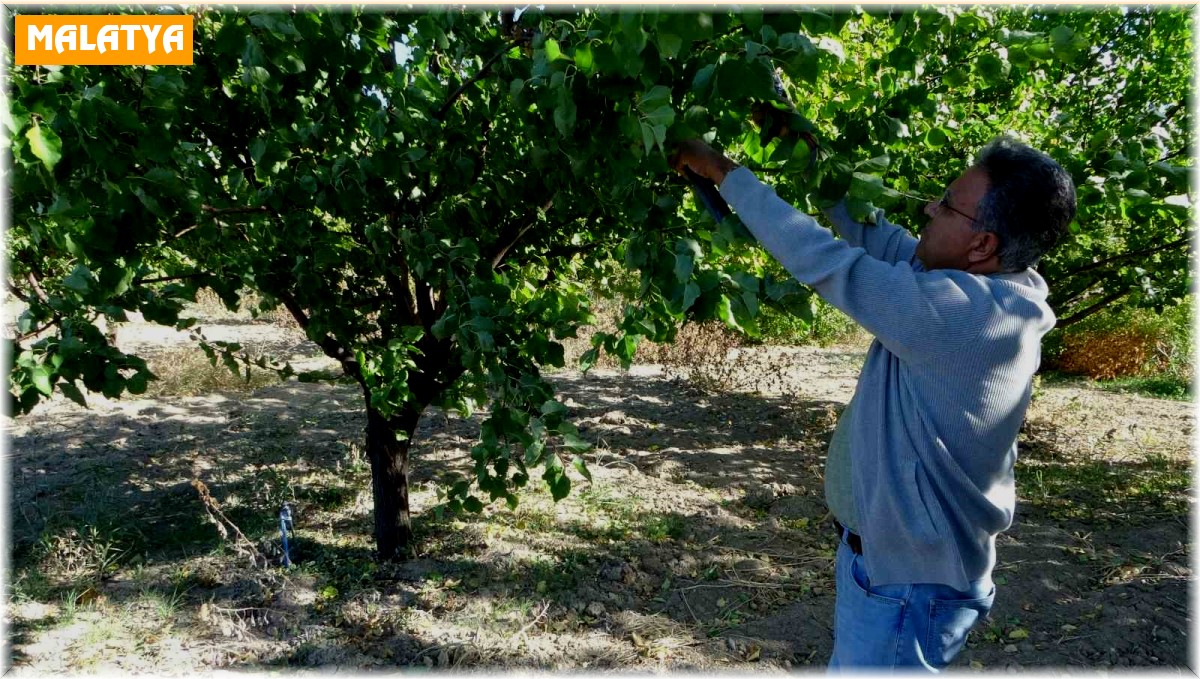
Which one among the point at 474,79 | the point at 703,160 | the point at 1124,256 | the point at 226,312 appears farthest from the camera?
the point at 226,312

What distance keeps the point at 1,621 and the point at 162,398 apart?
4.50 metres

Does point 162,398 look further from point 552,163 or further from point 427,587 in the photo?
point 552,163

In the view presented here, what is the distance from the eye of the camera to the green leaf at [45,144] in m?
1.37

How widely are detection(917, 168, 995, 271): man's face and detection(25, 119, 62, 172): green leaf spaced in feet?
5.91

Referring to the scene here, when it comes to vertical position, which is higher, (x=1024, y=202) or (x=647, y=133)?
(x=647, y=133)

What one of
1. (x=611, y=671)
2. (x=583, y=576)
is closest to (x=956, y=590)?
(x=611, y=671)

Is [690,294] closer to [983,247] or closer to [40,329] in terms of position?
[983,247]

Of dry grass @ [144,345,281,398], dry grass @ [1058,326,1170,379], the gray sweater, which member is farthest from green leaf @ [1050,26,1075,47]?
dry grass @ [1058,326,1170,379]

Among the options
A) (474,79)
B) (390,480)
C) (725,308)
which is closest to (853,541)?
(725,308)

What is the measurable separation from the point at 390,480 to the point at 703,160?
2.82 metres

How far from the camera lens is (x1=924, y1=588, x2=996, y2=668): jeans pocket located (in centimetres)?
167

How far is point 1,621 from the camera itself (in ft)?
10.5

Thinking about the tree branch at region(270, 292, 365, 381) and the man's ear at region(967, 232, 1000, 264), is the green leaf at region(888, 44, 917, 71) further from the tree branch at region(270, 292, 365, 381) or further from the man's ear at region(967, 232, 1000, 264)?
the tree branch at region(270, 292, 365, 381)

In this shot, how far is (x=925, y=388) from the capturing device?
1.53 metres
